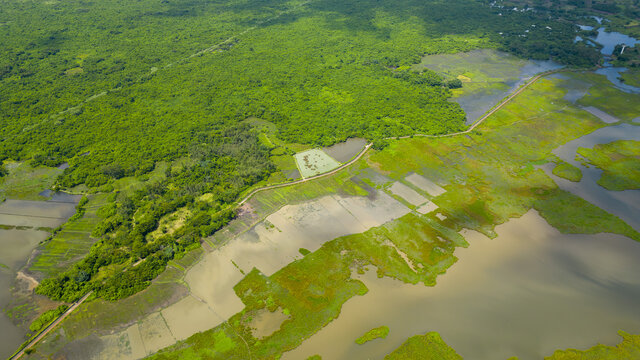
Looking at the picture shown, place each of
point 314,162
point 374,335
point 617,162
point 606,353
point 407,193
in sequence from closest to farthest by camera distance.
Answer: point 606,353
point 374,335
point 407,193
point 617,162
point 314,162

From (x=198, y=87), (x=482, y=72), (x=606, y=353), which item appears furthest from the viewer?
(x=482, y=72)

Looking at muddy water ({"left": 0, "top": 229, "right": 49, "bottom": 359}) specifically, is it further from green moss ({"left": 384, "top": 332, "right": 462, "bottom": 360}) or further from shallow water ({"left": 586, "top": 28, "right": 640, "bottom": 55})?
shallow water ({"left": 586, "top": 28, "right": 640, "bottom": 55})

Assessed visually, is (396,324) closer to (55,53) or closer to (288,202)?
(288,202)

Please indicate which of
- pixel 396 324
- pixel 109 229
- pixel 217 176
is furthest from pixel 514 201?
pixel 109 229

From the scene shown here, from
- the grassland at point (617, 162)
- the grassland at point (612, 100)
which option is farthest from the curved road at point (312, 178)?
the grassland at point (617, 162)

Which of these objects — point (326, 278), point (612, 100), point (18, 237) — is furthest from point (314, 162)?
point (612, 100)

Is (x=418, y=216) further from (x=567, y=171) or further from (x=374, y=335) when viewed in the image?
(x=567, y=171)
